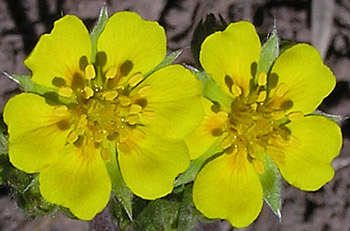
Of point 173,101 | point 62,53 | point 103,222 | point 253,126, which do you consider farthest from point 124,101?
point 103,222

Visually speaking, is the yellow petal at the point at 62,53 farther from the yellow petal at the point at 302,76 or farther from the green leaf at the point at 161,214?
the yellow petal at the point at 302,76

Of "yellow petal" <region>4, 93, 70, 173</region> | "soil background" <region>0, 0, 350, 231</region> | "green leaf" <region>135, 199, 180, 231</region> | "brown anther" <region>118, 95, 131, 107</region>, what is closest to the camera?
"yellow petal" <region>4, 93, 70, 173</region>

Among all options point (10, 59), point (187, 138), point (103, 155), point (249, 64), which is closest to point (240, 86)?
point (249, 64)

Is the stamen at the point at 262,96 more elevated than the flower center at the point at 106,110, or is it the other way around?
the flower center at the point at 106,110

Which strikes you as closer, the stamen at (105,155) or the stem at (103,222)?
the stamen at (105,155)

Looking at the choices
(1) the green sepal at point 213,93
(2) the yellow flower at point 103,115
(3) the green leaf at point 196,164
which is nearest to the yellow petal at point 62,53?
(2) the yellow flower at point 103,115

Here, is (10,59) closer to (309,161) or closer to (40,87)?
(40,87)

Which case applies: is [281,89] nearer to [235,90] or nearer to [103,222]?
[235,90]

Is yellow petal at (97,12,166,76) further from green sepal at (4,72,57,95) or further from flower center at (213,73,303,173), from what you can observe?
flower center at (213,73,303,173)

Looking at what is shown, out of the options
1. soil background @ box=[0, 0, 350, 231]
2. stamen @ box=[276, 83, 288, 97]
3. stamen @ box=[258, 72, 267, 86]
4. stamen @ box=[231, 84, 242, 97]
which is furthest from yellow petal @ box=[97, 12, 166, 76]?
soil background @ box=[0, 0, 350, 231]
